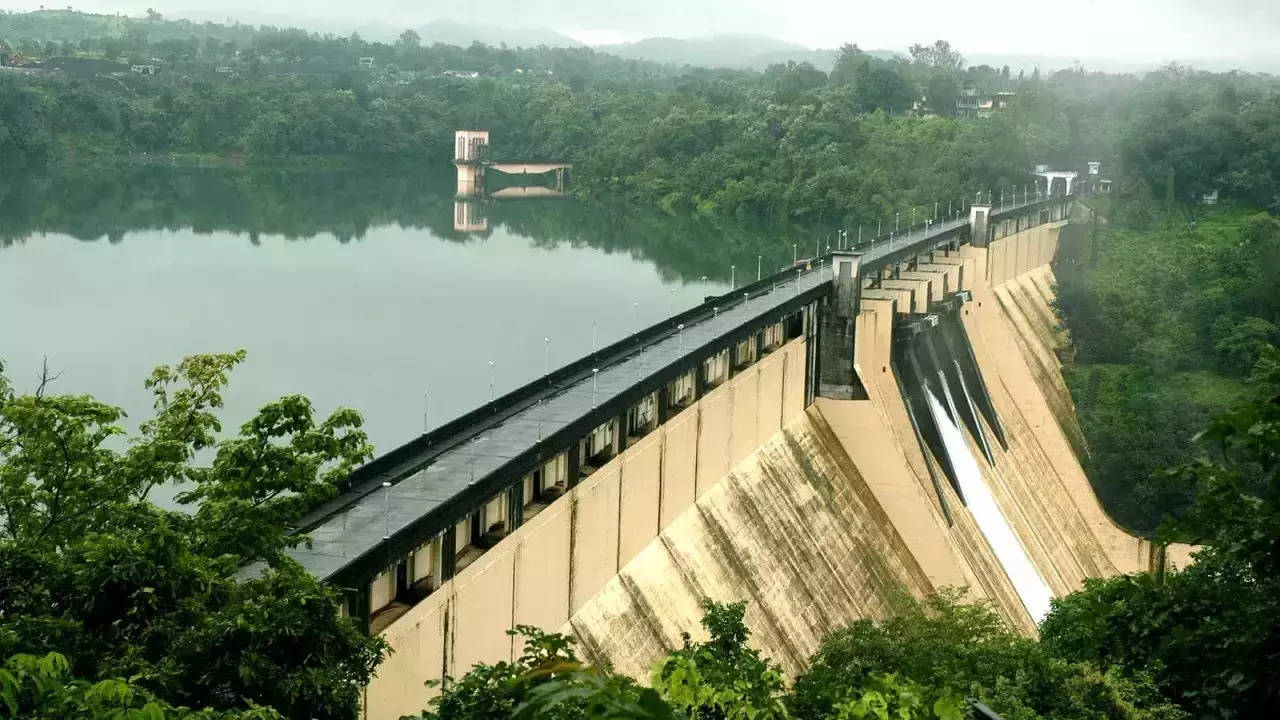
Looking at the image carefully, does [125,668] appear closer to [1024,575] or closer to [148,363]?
[1024,575]

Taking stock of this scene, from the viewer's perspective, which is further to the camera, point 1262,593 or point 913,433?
point 913,433

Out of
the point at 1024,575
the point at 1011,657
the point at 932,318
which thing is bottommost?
the point at 1024,575

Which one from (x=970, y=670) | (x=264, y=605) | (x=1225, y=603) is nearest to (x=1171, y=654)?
(x=1225, y=603)

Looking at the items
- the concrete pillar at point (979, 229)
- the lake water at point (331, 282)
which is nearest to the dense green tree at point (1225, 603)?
the lake water at point (331, 282)

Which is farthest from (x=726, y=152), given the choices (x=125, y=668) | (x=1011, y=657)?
(x=125, y=668)

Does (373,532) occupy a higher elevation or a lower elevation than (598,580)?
higher

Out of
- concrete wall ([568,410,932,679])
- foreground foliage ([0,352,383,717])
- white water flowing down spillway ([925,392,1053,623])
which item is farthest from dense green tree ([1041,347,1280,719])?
white water flowing down spillway ([925,392,1053,623])

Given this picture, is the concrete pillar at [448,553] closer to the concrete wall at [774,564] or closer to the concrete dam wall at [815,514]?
Result: the concrete dam wall at [815,514]

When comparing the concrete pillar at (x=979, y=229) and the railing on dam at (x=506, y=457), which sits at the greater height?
the concrete pillar at (x=979, y=229)
